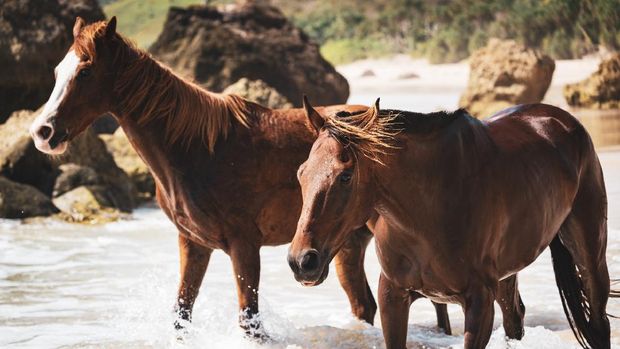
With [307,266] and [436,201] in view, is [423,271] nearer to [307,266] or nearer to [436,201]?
[436,201]

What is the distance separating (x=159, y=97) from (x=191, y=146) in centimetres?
31

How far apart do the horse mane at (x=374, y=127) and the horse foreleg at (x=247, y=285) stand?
1.63m

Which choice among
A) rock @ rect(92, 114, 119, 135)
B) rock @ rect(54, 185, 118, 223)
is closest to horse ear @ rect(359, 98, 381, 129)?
rock @ rect(54, 185, 118, 223)

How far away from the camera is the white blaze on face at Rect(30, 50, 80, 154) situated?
483cm

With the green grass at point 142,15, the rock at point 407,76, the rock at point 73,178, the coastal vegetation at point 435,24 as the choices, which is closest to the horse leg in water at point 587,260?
the rock at point 73,178

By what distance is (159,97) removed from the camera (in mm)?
5152

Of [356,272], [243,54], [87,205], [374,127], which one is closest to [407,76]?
[243,54]

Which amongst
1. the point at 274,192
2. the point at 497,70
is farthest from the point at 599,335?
the point at 497,70

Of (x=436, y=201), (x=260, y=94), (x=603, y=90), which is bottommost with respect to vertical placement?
(x=603, y=90)

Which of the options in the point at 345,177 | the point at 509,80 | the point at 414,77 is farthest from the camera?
the point at 414,77

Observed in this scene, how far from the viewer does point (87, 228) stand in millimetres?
11188

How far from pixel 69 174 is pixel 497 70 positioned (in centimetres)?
972

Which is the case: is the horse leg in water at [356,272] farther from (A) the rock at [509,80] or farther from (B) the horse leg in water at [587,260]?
(A) the rock at [509,80]

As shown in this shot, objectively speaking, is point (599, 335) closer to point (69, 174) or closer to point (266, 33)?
point (69, 174)
